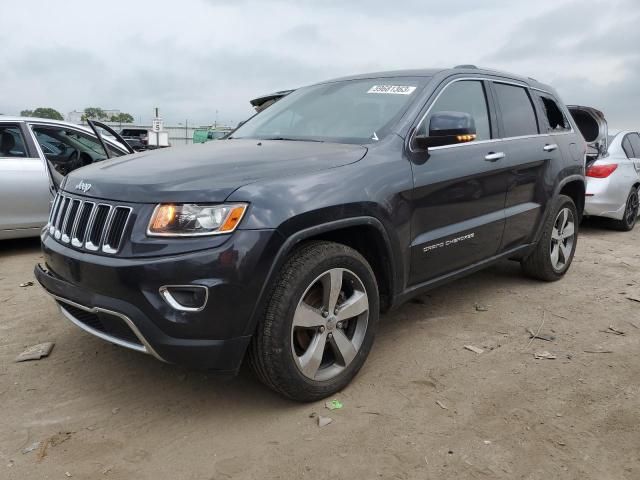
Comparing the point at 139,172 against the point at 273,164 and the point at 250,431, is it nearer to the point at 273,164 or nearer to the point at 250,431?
the point at 273,164

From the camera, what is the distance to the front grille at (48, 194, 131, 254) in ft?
7.98

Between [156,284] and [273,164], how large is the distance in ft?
2.66

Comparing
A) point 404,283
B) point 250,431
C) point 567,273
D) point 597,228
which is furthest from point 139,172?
point 597,228

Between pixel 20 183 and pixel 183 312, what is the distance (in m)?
4.06

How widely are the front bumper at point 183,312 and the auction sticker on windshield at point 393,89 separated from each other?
1.59m

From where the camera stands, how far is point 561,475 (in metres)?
2.25

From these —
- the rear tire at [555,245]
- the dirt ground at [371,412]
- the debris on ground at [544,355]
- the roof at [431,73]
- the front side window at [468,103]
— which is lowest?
the debris on ground at [544,355]

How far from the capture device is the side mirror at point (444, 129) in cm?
310

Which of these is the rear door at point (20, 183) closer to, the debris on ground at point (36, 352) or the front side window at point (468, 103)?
the debris on ground at point (36, 352)

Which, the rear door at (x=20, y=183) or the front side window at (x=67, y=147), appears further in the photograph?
the front side window at (x=67, y=147)

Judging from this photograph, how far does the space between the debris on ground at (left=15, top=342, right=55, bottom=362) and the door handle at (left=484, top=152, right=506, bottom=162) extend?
10.0ft

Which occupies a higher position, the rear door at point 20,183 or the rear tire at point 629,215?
the rear door at point 20,183

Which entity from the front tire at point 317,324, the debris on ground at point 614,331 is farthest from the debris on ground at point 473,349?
the debris on ground at point 614,331

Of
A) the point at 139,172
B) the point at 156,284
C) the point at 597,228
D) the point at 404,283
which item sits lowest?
the point at 597,228
